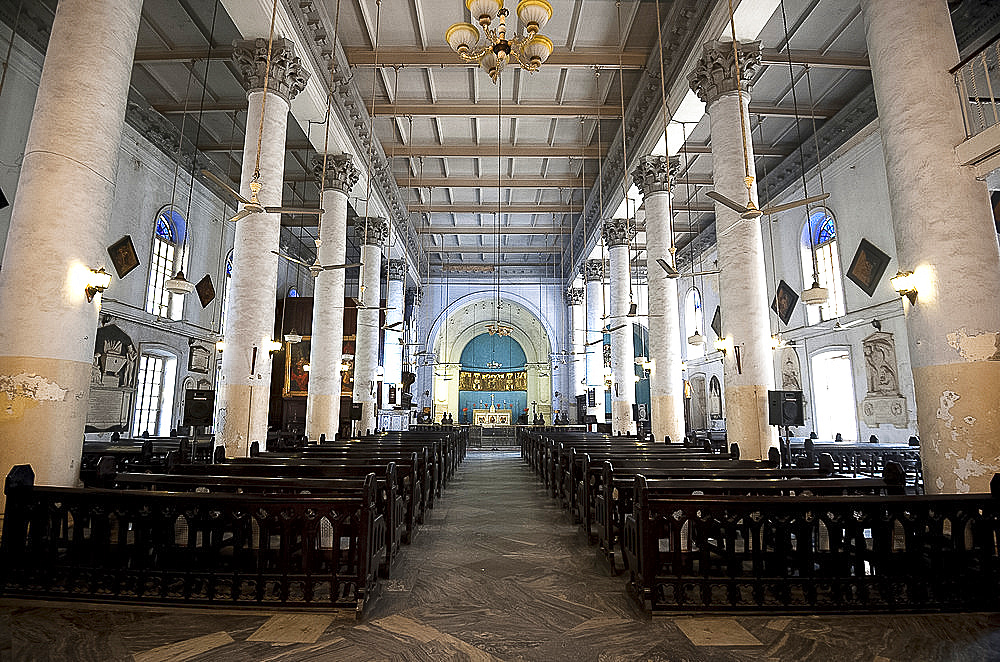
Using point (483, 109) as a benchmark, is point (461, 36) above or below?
below

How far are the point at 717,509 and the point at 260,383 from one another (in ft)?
20.1

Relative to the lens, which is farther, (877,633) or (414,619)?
(414,619)

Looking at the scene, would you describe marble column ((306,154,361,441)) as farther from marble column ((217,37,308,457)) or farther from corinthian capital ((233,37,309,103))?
corinthian capital ((233,37,309,103))

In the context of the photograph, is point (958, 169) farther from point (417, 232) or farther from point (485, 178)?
point (417, 232)

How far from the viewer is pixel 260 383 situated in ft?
23.5

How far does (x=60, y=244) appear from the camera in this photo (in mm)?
4070

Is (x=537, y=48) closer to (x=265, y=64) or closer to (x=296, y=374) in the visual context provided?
(x=265, y=64)

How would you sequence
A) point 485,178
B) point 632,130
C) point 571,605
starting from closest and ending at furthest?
point 571,605 → point 632,130 → point 485,178

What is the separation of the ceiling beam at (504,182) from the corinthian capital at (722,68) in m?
7.81

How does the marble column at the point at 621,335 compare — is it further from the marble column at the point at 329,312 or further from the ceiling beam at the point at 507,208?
A: the marble column at the point at 329,312

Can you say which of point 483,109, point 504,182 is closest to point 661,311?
point 483,109

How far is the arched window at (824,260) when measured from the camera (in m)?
12.1

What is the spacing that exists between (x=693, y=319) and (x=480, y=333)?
13.1 m

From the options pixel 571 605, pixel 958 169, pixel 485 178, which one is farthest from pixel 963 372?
pixel 485 178
